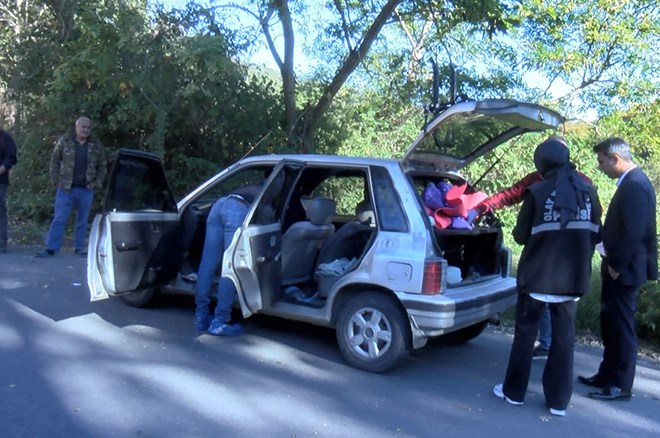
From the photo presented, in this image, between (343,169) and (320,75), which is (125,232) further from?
(320,75)

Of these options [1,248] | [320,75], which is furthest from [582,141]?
[1,248]

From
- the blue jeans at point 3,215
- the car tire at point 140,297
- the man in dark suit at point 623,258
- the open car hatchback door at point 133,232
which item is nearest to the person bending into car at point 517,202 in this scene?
the man in dark suit at point 623,258

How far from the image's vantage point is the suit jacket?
491cm

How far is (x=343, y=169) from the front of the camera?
5.96m

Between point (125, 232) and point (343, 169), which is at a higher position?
point (343, 169)

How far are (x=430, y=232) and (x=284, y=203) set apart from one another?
1.50 meters

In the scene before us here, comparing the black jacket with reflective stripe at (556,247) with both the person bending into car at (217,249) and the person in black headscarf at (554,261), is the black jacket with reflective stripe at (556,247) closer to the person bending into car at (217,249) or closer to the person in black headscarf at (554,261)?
the person in black headscarf at (554,261)

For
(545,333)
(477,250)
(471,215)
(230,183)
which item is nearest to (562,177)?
(471,215)

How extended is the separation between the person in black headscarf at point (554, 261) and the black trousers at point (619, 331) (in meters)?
0.49

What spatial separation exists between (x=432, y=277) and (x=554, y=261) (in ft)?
2.88

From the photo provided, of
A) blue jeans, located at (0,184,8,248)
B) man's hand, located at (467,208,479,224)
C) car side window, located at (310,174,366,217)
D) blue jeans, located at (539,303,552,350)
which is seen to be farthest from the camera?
blue jeans, located at (0,184,8,248)

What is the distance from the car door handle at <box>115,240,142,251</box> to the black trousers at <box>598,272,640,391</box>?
3.75m

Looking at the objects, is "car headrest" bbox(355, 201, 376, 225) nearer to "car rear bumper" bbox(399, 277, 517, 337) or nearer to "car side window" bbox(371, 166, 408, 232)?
"car side window" bbox(371, 166, 408, 232)

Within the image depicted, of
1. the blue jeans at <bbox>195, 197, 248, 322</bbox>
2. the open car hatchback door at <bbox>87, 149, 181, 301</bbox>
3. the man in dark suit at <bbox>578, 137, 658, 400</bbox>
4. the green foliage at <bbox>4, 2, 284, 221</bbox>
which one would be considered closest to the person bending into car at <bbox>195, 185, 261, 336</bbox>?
the blue jeans at <bbox>195, 197, 248, 322</bbox>
